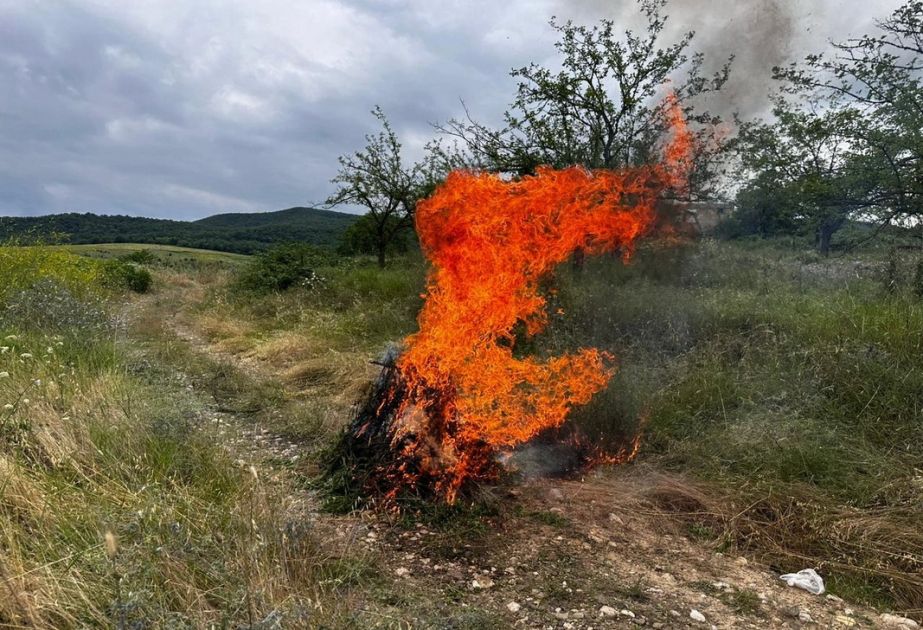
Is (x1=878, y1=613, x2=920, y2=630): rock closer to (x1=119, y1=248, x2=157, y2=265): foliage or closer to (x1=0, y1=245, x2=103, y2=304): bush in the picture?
(x1=0, y1=245, x2=103, y2=304): bush

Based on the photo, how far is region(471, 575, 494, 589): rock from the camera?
3.08m

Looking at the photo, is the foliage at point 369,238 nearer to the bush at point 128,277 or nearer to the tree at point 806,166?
the bush at point 128,277

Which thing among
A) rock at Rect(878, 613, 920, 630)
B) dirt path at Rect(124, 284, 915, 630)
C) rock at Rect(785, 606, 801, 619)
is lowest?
rock at Rect(878, 613, 920, 630)

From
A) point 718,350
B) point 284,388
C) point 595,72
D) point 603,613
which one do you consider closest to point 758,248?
point 595,72

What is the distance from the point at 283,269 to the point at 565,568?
49.6 feet

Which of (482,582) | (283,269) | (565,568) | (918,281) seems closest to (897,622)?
(565,568)

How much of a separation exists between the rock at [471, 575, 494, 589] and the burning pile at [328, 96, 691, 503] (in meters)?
0.86

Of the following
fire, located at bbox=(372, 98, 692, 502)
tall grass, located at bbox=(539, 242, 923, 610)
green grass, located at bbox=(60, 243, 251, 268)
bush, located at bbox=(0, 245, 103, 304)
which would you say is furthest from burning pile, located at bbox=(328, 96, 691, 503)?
green grass, located at bbox=(60, 243, 251, 268)

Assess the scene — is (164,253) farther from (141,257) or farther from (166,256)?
(141,257)

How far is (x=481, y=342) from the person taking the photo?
15.4 feet

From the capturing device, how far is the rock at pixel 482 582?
3080 mm

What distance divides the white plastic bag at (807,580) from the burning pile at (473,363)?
7.04ft

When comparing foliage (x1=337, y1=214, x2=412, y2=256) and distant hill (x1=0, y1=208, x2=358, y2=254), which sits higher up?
distant hill (x1=0, y1=208, x2=358, y2=254)

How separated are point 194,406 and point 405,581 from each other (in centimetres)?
367
